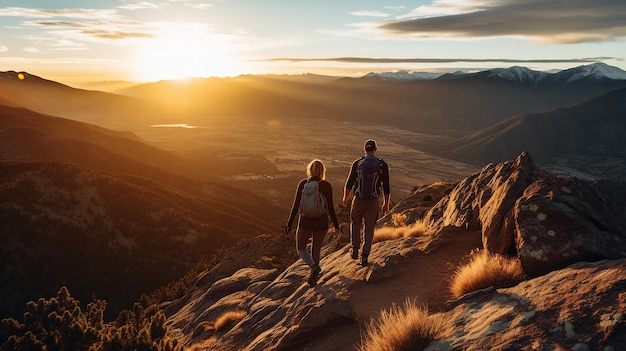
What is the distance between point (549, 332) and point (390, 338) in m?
1.96

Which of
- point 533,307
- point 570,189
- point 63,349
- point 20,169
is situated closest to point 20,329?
point 63,349

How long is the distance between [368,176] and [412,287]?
2527 millimetres

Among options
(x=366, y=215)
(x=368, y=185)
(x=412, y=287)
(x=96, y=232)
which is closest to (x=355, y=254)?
(x=366, y=215)

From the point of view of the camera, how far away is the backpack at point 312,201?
28.0 feet

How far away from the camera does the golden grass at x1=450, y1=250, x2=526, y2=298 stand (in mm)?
6711

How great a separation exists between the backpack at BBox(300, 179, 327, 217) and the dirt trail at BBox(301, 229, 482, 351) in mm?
1887

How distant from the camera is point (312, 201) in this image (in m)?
8.59

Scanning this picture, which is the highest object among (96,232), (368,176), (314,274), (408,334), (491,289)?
(368,176)

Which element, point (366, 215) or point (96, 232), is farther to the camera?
point (96, 232)

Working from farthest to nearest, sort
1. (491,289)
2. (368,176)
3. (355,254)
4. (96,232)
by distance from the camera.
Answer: (96,232)
(355,254)
(368,176)
(491,289)

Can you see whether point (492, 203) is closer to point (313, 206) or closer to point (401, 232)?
point (401, 232)

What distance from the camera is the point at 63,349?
34.5 feet

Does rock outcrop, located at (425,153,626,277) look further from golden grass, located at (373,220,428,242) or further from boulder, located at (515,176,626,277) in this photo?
golden grass, located at (373,220,428,242)

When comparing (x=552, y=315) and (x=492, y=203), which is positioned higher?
(x=492, y=203)
